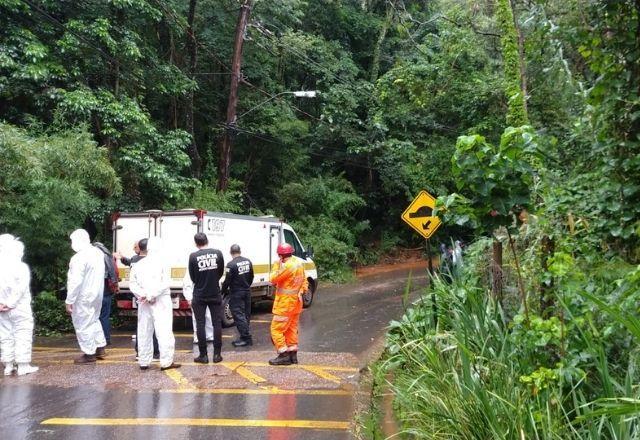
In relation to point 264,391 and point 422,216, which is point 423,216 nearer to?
point 422,216

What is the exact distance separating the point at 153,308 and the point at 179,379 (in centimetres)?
112

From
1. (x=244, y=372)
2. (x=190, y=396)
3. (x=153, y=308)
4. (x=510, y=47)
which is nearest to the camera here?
(x=190, y=396)

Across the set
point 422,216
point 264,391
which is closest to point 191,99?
point 422,216

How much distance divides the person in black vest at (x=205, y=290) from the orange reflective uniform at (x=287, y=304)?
835 millimetres

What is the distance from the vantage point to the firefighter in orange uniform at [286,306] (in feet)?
26.2

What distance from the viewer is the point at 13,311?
776cm

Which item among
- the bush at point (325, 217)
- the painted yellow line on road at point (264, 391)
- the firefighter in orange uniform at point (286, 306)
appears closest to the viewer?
the painted yellow line on road at point (264, 391)

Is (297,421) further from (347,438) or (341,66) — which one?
(341,66)

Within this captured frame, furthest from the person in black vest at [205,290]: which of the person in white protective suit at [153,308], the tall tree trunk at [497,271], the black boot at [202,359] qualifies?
the tall tree trunk at [497,271]

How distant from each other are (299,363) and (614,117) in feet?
16.9

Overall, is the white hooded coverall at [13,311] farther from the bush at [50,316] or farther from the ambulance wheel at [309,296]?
the ambulance wheel at [309,296]

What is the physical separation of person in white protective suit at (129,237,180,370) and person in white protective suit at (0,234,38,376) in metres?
1.43

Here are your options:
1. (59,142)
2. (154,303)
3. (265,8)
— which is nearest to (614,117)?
(154,303)

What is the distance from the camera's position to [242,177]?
969 inches
